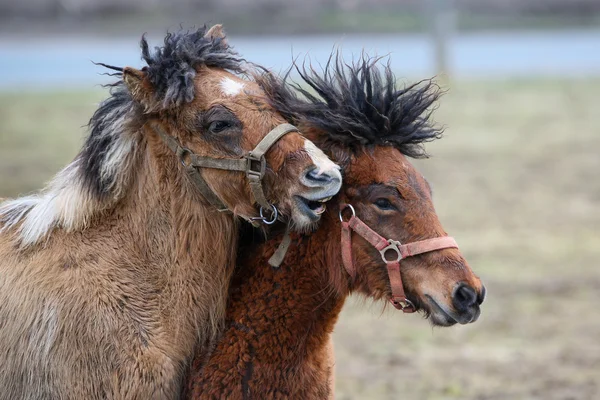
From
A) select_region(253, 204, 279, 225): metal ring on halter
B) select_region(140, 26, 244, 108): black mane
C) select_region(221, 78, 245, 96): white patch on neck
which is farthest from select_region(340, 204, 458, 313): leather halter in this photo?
select_region(140, 26, 244, 108): black mane

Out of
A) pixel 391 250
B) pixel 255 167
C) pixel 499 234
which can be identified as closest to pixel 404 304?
pixel 391 250

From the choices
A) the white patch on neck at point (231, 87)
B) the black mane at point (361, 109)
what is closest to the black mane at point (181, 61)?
the white patch on neck at point (231, 87)

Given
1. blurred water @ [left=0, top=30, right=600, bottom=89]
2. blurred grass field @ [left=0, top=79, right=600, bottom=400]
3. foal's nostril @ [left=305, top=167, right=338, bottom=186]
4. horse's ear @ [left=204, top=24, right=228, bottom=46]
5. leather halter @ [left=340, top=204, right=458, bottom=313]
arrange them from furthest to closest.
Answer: blurred water @ [left=0, top=30, right=600, bottom=89]
blurred grass field @ [left=0, top=79, right=600, bottom=400]
horse's ear @ [left=204, top=24, right=228, bottom=46]
leather halter @ [left=340, top=204, right=458, bottom=313]
foal's nostril @ [left=305, top=167, right=338, bottom=186]

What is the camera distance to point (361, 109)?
14.1ft

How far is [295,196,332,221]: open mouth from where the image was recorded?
3.98 m

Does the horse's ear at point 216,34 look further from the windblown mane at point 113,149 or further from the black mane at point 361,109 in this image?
the black mane at point 361,109

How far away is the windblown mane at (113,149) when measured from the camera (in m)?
4.20

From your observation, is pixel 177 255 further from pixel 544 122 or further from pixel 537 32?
pixel 537 32

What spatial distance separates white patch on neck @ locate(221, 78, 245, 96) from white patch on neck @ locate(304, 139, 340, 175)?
43cm

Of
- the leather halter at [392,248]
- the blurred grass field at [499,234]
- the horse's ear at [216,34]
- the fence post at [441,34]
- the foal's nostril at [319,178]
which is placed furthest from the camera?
the fence post at [441,34]

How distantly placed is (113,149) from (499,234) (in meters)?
7.47

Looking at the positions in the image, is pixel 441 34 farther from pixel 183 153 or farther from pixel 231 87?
pixel 183 153

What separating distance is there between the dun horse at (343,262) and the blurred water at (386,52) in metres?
13.7

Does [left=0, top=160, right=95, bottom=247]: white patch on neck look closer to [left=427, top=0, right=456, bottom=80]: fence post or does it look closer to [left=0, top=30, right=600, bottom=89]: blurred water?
[left=0, top=30, right=600, bottom=89]: blurred water
